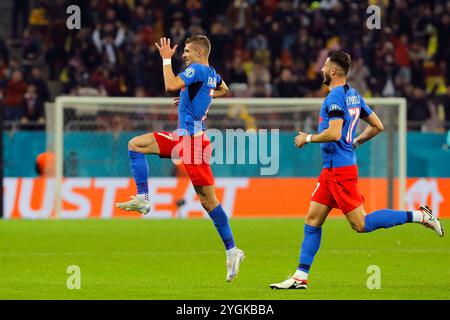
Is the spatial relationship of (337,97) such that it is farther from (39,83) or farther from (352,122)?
(39,83)

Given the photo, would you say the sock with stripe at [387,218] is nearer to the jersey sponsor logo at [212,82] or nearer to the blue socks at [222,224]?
the blue socks at [222,224]

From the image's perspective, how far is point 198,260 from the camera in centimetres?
1316

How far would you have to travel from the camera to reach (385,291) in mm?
9836

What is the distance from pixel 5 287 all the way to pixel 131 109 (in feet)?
38.6

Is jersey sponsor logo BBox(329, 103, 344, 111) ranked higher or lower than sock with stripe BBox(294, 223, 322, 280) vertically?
higher

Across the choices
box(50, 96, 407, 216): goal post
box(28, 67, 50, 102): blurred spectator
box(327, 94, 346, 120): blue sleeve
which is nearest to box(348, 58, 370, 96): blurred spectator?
box(50, 96, 407, 216): goal post

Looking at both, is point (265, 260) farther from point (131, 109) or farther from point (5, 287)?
point (131, 109)

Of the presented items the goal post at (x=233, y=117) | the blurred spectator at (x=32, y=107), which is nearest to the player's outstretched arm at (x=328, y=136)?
the goal post at (x=233, y=117)

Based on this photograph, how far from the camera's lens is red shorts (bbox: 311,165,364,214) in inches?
386

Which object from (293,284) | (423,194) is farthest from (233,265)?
(423,194)

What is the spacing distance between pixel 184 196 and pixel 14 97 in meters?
4.65

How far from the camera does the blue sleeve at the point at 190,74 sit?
10703 mm

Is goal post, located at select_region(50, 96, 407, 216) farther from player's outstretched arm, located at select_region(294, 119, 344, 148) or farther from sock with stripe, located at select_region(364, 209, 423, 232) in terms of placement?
player's outstretched arm, located at select_region(294, 119, 344, 148)

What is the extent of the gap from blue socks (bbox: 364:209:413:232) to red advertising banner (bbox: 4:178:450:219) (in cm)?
1082
